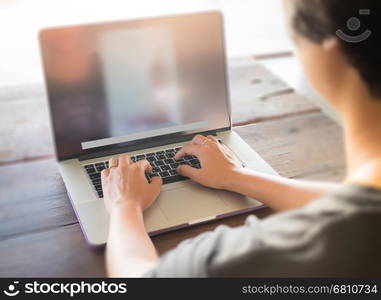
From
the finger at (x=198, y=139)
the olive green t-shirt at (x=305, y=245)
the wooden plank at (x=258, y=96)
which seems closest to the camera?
the olive green t-shirt at (x=305, y=245)

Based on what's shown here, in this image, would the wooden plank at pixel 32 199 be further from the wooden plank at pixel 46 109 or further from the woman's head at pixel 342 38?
the woman's head at pixel 342 38

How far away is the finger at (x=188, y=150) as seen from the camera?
0.80 meters

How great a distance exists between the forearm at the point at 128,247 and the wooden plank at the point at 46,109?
0.25 m

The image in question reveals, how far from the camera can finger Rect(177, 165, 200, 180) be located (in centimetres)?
77

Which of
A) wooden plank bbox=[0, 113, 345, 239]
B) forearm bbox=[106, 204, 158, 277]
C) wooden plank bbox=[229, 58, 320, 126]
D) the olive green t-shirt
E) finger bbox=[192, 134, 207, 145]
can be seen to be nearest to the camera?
the olive green t-shirt

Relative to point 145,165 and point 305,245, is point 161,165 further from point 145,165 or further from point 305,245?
point 305,245

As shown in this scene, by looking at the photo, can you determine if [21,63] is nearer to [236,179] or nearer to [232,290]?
[236,179]

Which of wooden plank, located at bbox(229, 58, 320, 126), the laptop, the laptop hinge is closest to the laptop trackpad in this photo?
the laptop

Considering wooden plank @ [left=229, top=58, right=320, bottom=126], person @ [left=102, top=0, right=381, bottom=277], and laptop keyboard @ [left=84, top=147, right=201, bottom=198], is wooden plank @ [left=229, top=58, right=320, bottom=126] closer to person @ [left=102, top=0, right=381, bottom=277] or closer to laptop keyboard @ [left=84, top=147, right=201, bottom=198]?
laptop keyboard @ [left=84, top=147, right=201, bottom=198]

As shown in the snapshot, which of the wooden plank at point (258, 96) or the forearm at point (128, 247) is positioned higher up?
the wooden plank at point (258, 96)

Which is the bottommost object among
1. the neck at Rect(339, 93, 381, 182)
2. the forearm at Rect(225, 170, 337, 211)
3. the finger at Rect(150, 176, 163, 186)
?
the forearm at Rect(225, 170, 337, 211)

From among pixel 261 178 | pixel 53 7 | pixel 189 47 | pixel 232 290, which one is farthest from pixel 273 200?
pixel 53 7

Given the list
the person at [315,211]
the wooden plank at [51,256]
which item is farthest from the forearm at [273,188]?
the wooden plank at [51,256]

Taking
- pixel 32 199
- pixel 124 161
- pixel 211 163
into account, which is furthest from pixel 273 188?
pixel 32 199
